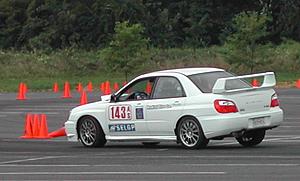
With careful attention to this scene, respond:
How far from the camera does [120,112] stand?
1816cm

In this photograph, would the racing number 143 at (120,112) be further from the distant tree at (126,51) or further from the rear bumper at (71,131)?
the distant tree at (126,51)

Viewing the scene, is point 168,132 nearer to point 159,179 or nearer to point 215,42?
point 159,179

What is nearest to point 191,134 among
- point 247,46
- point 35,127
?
point 35,127

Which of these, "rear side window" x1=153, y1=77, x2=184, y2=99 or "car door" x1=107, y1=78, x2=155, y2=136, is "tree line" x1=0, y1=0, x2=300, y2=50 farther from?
"rear side window" x1=153, y1=77, x2=184, y2=99

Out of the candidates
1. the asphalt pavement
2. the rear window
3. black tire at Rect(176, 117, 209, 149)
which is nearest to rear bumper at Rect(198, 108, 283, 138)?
black tire at Rect(176, 117, 209, 149)

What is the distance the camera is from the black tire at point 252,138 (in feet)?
57.6

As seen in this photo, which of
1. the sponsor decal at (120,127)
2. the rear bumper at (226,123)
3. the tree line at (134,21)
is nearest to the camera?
the rear bumper at (226,123)

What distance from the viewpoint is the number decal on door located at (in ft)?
59.2

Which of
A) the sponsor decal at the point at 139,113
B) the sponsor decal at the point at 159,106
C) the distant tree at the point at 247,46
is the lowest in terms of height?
the sponsor decal at the point at 139,113

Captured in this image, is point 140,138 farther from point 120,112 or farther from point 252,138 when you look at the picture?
point 252,138

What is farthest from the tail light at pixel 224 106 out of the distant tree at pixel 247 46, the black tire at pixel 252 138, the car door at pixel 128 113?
the distant tree at pixel 247 46

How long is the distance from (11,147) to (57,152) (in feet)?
6.10

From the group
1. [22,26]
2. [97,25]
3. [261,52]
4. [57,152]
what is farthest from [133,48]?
Result: [57,152]

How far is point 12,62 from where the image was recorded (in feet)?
222
